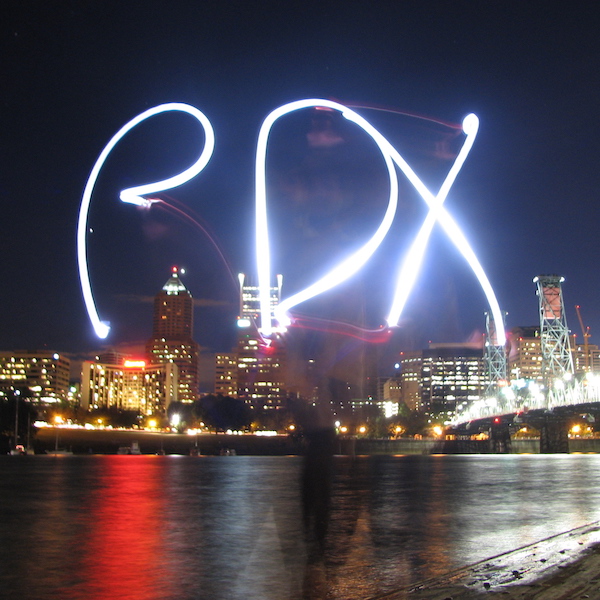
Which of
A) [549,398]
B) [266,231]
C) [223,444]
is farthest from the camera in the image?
[223,444]

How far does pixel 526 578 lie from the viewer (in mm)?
7047

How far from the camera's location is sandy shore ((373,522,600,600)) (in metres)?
6.39

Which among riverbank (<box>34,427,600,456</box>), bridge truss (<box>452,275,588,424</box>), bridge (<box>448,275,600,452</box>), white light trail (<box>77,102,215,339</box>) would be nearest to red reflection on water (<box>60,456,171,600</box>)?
white light trail (<box>77,102,215,339</box>)

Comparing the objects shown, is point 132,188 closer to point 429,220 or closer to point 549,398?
point 429,220

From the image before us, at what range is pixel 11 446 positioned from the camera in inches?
3386

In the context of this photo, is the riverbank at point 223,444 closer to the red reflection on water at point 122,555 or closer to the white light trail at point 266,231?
the white light trail at point 266,231

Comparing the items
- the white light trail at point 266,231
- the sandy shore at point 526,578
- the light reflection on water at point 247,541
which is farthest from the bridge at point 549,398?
the sandy shore at point 526,578

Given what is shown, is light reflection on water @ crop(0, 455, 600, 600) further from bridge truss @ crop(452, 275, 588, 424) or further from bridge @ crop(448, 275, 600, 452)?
bridge truss @ crop(452, 275, 588, 424)

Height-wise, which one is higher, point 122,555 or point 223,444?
point 122,555

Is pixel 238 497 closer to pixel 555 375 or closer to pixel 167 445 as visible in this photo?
pixel 167 445

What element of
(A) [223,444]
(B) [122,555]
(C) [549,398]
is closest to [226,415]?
(A) [223,444]

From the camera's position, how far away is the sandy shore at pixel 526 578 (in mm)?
6391

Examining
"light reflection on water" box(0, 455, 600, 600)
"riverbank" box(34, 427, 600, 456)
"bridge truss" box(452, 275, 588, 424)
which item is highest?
"bridge truss" box(452, 275, 588, 424)

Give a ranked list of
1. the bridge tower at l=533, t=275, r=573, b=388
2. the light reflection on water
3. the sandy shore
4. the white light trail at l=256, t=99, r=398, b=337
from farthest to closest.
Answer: the bridge tower at l=533, t=275, r=573, b=388 → the white light trail at l=256, t=99, r=398, b=337 → the light reflection on water → the sandy shore
